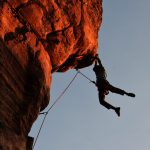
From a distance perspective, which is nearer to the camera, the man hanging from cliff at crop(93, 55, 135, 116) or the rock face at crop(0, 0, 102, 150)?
the rock face at crop(0, 0, 102, 150)

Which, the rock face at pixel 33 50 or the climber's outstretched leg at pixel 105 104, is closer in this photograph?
the rock face at pixel 33 50

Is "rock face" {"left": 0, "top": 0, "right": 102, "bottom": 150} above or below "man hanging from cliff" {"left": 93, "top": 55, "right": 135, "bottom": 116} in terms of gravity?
above

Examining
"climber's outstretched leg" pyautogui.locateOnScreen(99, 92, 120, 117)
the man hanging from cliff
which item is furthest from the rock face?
"climber's outstretched leg" pyautogui.locateOnScreen(99, 92, 120, 117)

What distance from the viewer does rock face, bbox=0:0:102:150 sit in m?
10.7

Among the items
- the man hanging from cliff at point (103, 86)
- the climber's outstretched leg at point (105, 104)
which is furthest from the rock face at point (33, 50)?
the climber's outstretched leg at point (105, 104)

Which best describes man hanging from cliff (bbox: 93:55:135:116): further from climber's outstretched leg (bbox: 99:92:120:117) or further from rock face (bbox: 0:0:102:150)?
rock face (bbox: 0:0:102:150)

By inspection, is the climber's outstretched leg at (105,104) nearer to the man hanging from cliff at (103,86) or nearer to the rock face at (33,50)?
the man hanging from cliff at (103,86)

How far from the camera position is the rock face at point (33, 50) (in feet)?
35.1

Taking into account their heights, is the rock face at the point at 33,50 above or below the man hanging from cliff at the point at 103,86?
above

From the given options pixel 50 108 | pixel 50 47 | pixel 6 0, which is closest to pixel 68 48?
pixel 50 47

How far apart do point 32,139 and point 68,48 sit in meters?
4.39

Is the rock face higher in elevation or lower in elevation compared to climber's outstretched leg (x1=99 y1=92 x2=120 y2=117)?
higher

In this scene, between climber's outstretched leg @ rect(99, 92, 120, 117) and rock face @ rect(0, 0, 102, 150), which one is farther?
climber's outstretched leg @ rect(99, 92, 120, 117)

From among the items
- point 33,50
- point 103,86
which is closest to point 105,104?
point 103,86
